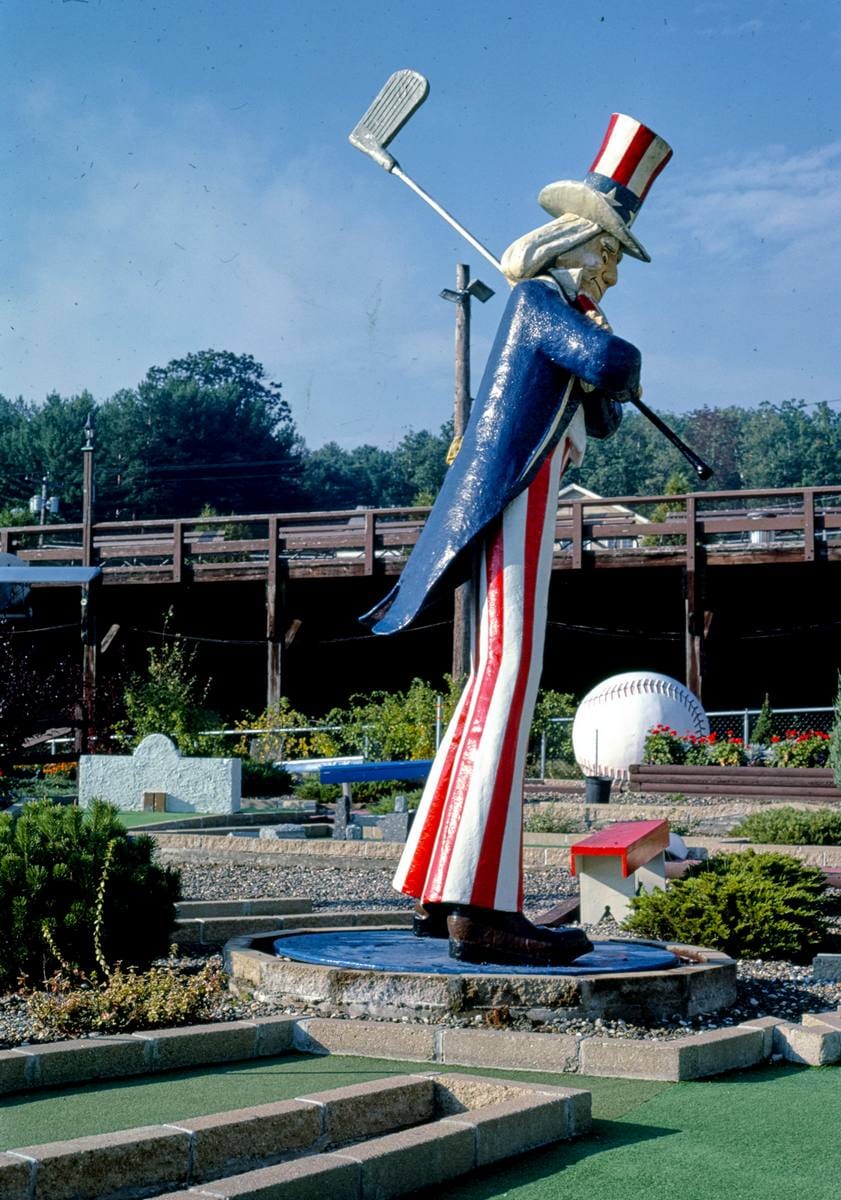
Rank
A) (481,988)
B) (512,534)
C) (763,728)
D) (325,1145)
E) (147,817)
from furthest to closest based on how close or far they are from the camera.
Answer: (763,728), (147,817), (512,534), (481,988), (325,1145)

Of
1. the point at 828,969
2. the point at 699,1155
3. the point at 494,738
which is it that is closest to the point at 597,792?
the point at 828,969

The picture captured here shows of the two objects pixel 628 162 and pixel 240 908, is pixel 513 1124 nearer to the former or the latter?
pixel 628 162

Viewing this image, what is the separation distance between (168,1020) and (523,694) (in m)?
1.93

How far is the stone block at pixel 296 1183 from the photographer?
355 centimetres

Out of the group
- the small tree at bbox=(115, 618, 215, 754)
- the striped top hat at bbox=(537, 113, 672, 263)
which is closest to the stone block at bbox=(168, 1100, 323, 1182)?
the striped top hat at bbox=(537, 113, 672, 263)

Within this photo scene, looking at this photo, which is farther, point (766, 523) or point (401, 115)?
point (766, 523)

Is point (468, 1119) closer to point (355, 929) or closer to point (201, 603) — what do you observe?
point (355, 929)

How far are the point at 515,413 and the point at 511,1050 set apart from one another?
263 centimetres

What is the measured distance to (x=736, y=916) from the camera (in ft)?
25.9

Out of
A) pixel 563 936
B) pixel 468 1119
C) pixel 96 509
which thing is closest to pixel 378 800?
pixel 563 936

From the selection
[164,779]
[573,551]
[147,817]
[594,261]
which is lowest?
[147,817]

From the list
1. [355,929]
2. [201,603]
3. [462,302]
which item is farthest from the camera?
[201,603]

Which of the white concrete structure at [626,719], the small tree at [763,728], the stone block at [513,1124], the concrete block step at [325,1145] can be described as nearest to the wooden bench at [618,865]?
the concrete block step at [325,1145]

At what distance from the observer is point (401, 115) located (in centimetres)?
1481
